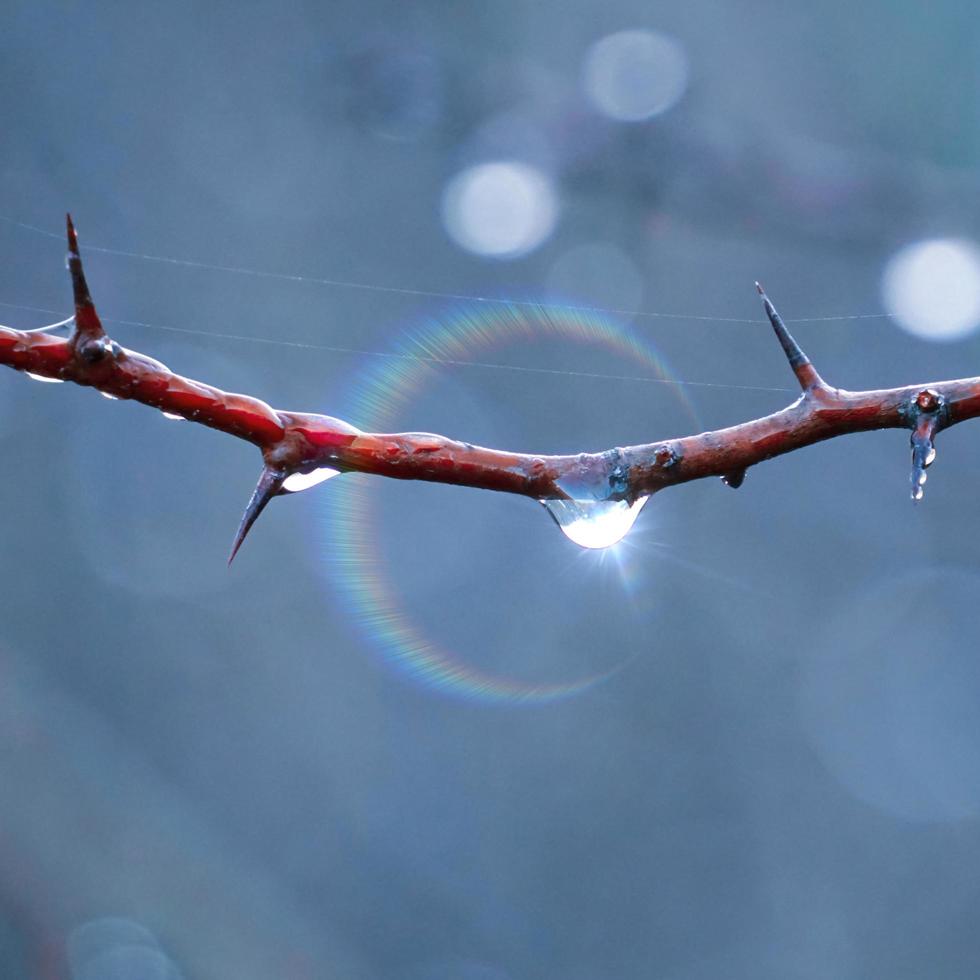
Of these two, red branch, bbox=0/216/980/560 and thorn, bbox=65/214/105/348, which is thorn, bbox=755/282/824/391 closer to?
red branch, bbox=0/216/980/560

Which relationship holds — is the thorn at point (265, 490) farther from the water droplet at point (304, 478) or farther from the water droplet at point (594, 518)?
the water droplet at point (594, 518)

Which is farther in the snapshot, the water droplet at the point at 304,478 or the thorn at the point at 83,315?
the water droplet at the point at 304,478

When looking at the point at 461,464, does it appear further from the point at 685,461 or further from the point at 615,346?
the point at 615,346

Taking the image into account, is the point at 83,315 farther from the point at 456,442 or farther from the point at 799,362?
the point at 799,362

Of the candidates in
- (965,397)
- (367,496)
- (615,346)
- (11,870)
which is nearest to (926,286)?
Result: (615,346)

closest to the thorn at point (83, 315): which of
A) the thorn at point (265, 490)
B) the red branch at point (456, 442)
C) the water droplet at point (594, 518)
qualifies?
the red branch at point (456, 442)

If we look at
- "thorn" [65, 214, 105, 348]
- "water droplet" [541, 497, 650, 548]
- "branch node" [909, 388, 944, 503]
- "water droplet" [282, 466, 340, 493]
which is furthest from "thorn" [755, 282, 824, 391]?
"thorn" [65, 214, 105, 348]
